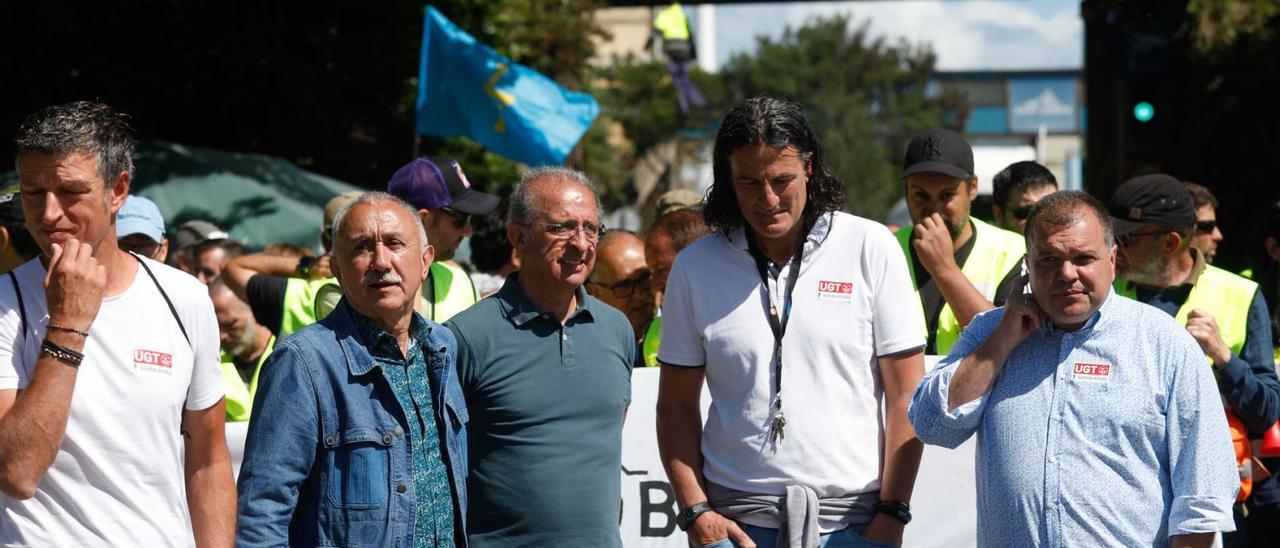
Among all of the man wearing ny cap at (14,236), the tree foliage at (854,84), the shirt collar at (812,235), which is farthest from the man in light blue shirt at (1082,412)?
the tree foliage at (854,84)

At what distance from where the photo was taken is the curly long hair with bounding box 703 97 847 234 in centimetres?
449

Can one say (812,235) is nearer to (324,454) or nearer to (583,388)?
(583,388)

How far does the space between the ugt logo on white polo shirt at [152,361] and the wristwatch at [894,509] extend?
201 cm

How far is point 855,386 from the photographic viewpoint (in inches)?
175

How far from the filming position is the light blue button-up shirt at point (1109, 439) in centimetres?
412

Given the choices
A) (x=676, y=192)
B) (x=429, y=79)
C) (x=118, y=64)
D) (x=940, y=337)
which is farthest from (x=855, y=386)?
(x=118, y=64)

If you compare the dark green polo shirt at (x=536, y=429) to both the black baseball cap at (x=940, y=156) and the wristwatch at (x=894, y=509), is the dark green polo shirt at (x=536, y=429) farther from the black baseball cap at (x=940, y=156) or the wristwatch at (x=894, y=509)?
the black baseball cap at (x=940, y=156)

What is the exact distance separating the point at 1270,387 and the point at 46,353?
4.08m

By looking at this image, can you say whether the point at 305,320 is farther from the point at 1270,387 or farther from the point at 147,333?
the point at 1270,387

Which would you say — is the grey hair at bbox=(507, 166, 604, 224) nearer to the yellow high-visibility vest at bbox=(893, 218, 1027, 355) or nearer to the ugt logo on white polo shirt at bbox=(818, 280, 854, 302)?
the ugt logo on white polo shirt at bbox=(818, 280, 854, 302)

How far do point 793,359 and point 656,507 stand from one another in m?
2.00

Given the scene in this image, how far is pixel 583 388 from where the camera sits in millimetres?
4508

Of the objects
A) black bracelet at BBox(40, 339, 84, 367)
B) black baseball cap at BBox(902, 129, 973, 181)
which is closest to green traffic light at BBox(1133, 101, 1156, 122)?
black baseball cap at BBox(902, 129, 973, 181)

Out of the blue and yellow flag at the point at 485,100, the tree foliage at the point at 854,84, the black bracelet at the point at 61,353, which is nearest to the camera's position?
the black bracelet at the point at 61,353
